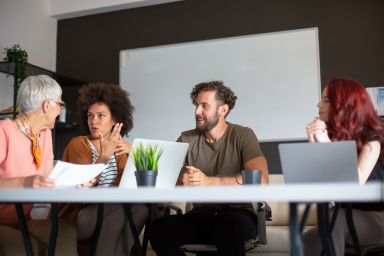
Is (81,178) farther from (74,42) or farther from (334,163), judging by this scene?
(74,42)

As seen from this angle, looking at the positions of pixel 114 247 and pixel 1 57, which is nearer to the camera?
pixel 114 247

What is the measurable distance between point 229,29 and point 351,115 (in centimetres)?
297

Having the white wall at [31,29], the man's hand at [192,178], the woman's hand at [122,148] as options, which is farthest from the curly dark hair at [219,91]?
the white wall at [31,29]

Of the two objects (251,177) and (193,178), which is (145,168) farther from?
(193,178)

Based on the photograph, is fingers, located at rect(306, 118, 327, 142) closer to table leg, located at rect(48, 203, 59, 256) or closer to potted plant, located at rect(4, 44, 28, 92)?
table leg, located at rect(48, 203, 59, 256)

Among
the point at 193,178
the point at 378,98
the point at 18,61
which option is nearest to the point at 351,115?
the point at 193,178

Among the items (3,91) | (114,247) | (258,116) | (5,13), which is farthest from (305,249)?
(5,13)

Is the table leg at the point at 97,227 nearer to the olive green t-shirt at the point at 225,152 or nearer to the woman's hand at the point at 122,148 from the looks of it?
the woman's hand at the point at 122,148

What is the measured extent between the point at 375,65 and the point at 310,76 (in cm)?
56

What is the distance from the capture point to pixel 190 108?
4.80m

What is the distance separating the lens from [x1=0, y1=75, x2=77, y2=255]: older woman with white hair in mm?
1985

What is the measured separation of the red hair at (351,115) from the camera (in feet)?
6.26

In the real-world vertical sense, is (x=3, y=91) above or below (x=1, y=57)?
below

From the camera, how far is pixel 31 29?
16.9ft
